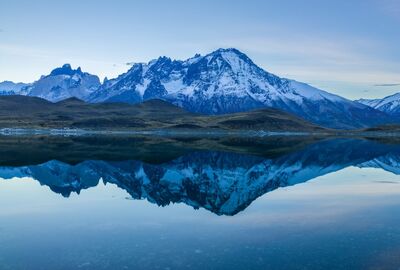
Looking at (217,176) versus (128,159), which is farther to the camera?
(128,159)

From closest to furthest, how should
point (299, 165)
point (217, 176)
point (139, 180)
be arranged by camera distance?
point (139, 180)
point (217, 176)
point (299, 165)

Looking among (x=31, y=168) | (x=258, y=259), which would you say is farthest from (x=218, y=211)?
(x=31, y=168)

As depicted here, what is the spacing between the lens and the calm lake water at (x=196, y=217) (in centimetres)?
2719

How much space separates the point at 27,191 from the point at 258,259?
119 ft

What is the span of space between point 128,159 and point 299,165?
33.1 meters

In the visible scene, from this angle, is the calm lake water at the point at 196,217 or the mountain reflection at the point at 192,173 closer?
the calm lake water at the point at 196,217

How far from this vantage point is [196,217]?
40.1m

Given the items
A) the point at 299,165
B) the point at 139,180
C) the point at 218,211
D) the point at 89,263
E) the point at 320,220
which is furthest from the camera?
the point at 299,165

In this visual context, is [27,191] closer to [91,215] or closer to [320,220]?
[91,215]

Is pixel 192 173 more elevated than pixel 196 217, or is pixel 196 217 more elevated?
pixel 192 173

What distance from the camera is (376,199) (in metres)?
49.6

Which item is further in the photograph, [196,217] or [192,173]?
[192,173]

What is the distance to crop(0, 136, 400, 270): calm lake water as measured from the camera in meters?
27.2

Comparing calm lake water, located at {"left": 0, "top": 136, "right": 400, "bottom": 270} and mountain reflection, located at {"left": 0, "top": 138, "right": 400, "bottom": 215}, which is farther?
mountain reflection, located at {"left": 0, "top": 138, "right": 400, "bottom": 215}
